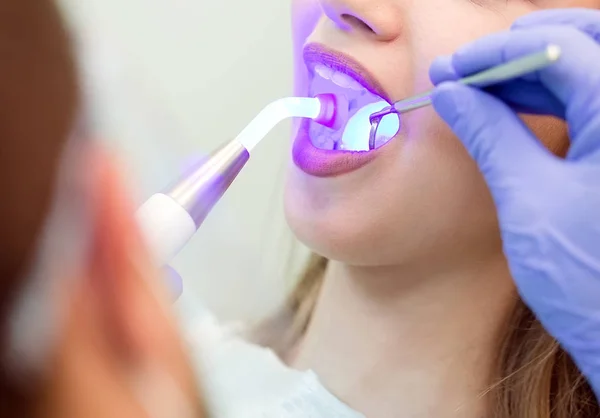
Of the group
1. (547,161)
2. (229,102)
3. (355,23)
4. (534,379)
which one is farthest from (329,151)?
(229,102)

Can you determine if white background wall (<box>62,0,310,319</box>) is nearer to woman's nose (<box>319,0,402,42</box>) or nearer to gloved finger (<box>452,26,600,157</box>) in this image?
woman's nose (<box>319,0,402,42</box>)

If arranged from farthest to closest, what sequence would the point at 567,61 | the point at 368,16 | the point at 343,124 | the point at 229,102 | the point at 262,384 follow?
the point at 229,102 < the point at 262,384 < the point at 343,124 < the point at 368,16 < the point at 567,61

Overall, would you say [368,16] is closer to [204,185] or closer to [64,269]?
[204,185]

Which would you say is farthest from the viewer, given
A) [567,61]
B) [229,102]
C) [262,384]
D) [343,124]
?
[229,102]

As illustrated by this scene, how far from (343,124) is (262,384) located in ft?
1.20

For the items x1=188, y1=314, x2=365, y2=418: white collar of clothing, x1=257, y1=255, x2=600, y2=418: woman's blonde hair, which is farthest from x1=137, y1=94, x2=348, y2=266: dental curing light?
x1=257, y1=255, x2=600, y2=418: woman's blonde hair

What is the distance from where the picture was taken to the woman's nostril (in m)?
0.68

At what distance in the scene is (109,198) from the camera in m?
0.25

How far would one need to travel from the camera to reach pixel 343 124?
76 centimetres

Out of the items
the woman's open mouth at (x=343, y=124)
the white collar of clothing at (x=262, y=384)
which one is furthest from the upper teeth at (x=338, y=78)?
the white collar of clothing at (x=262, y=384)

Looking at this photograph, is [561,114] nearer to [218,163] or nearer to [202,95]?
[218,163]

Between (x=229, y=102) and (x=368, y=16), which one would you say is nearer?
(x=368, y=16)

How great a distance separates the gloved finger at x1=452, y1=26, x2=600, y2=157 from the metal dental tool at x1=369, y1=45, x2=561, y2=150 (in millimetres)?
13

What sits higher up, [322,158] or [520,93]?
[520,93]
